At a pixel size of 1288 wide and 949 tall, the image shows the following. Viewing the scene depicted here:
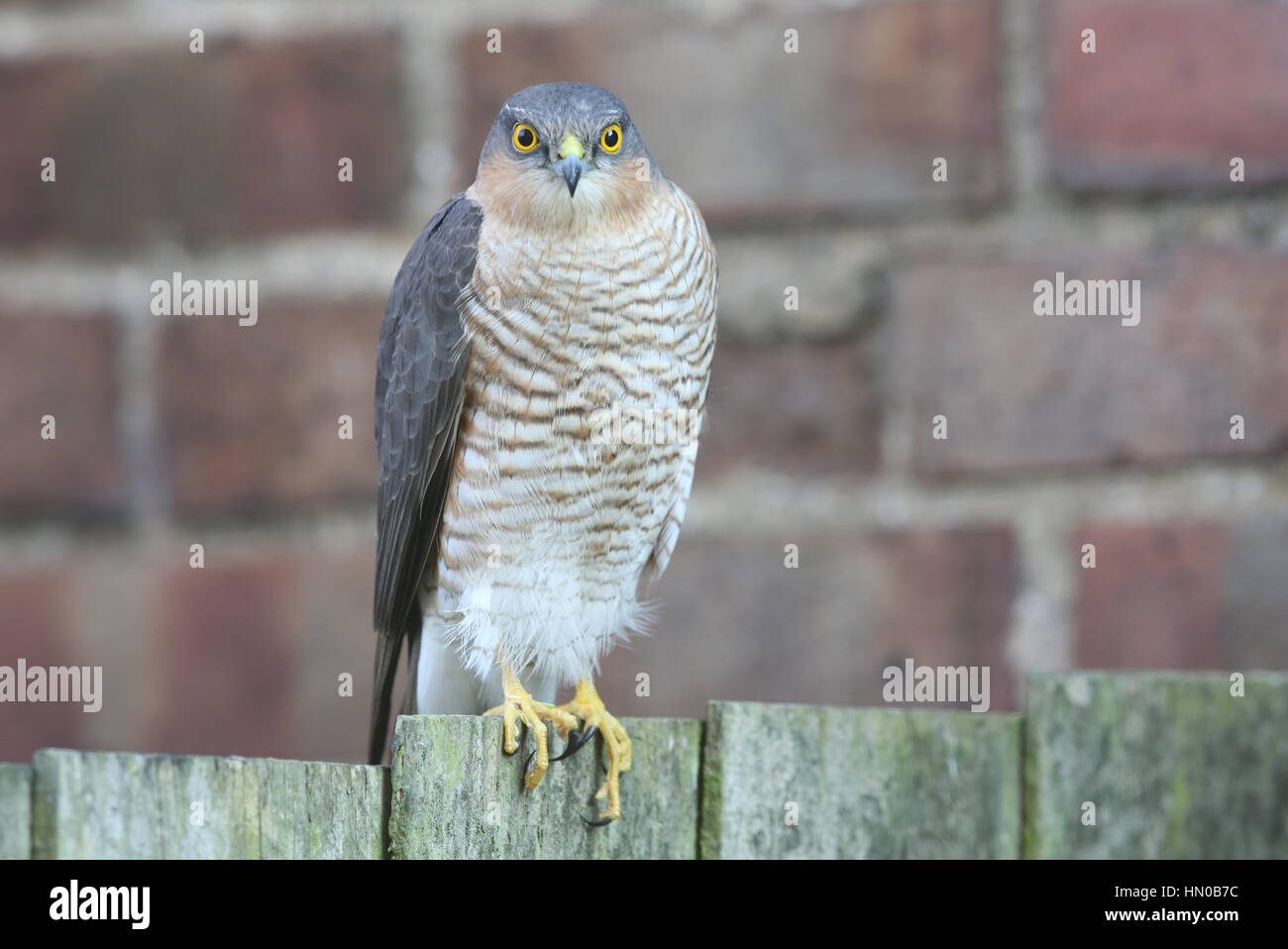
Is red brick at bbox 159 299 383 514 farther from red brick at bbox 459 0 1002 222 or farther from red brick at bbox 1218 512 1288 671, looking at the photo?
red brick at bbox 1218 512 1288 671

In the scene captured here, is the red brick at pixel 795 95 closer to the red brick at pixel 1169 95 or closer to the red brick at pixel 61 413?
the red brick at pixel 1169 95

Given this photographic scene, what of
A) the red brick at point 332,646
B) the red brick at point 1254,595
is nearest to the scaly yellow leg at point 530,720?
the red brick at point 332,646

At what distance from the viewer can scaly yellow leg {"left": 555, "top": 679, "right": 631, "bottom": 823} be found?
193 cm

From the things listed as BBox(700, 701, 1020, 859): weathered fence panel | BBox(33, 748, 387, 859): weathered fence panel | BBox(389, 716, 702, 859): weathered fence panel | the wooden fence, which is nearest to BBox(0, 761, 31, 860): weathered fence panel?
BBox(33, 748, 387, 859): weathered fence panel

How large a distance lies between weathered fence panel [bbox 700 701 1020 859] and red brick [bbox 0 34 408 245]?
1454mm

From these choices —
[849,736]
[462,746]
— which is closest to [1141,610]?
[849,736]

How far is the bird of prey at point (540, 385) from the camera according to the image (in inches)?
98.4

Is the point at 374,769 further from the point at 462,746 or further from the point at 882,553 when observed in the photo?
the point at 882,553

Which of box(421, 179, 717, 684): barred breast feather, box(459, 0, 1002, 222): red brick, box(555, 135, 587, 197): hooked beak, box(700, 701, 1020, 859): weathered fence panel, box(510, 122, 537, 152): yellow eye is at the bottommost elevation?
box(700, 701, 1020, 859): weathered fence panel

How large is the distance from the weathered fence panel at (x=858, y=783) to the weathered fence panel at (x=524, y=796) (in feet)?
0.14

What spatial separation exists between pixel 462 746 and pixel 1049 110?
65.8 inches

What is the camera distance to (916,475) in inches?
108

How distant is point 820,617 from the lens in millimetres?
2822

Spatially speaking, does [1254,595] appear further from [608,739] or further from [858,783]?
[608,739]
